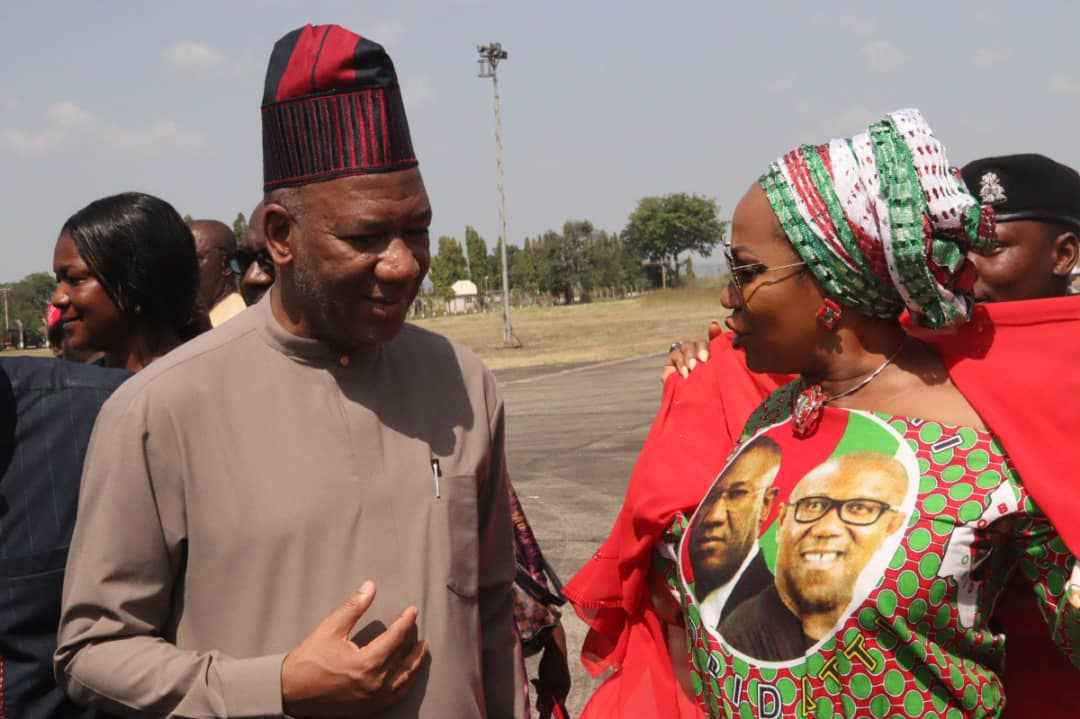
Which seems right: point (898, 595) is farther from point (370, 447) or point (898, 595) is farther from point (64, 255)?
point (64, 255)

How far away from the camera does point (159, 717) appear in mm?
1949

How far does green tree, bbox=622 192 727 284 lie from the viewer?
9738 centimetres

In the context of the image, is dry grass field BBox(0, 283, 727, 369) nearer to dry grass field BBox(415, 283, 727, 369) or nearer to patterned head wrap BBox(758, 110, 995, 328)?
dry grass field BBox(415, 283, 727, 369)

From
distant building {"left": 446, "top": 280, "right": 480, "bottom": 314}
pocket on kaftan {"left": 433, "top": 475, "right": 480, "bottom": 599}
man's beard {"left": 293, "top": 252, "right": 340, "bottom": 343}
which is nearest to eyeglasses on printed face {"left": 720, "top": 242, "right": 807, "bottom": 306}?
pocket on kaftan {"left": 433, "top": 475, "right": 480, "bottom": 599}

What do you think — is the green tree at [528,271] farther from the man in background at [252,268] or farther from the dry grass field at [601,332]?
the man in background at [252,268]

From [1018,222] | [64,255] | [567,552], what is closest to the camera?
[64,255]

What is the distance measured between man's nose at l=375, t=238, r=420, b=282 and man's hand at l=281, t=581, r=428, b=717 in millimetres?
560

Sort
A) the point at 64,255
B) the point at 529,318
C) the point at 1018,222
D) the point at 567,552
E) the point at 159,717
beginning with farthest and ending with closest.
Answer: the point at 529,318
the point at 567,552
the point at 1018,222
the point at 64,255
the point at 159,717

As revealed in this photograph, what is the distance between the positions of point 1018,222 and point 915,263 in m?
1.49

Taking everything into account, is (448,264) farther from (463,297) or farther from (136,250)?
(136,250)

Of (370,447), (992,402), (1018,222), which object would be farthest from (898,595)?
(1018,222)

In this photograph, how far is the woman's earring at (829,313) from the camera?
2.36 meters

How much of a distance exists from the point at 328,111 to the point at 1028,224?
7.76 feet

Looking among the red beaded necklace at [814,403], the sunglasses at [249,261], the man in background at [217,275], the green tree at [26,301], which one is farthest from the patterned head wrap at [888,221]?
the green tree at [26,301]
